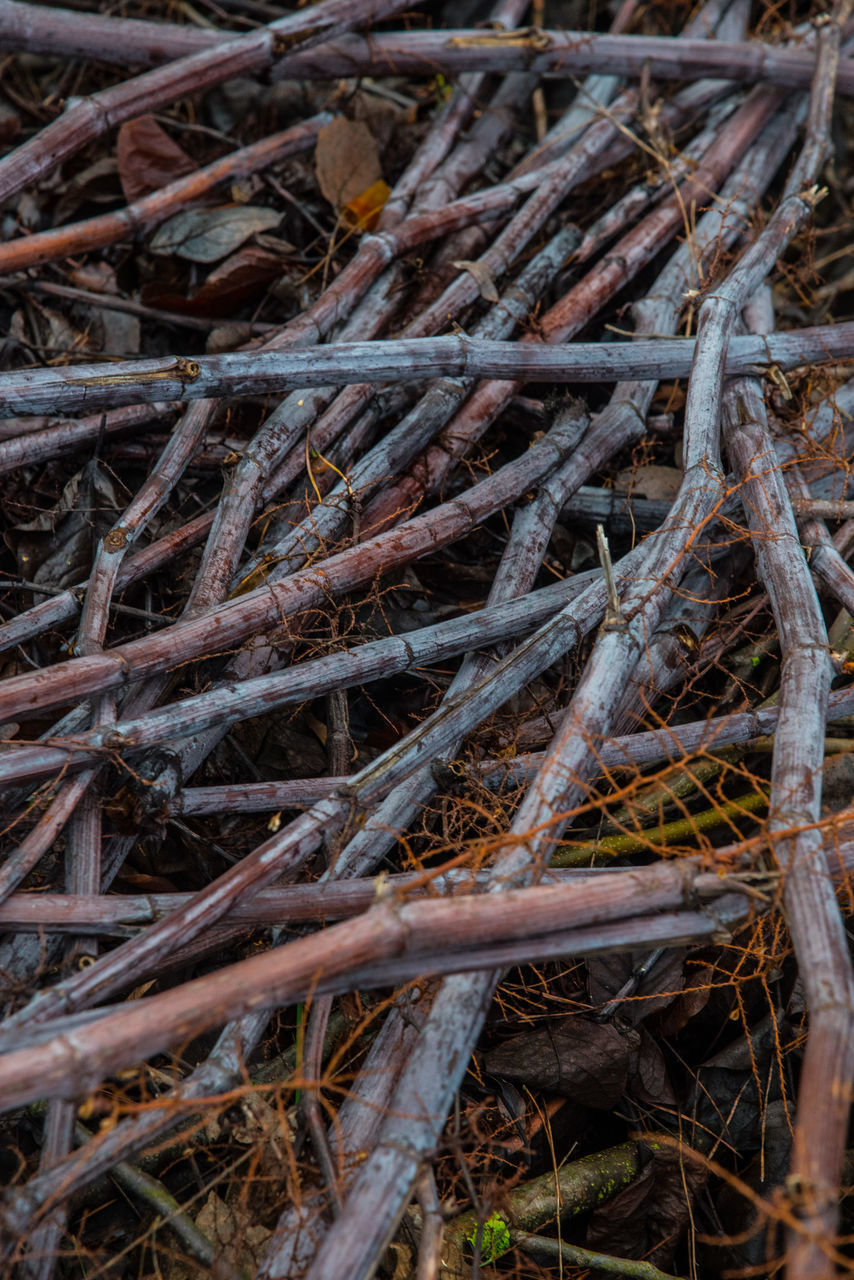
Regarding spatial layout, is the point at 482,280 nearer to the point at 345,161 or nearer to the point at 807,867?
the point at 345,161

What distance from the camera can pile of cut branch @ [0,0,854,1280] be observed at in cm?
140

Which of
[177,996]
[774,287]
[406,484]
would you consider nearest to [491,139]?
[774,287]

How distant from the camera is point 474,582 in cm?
242

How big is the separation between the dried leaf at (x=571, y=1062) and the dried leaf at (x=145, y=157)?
255cm

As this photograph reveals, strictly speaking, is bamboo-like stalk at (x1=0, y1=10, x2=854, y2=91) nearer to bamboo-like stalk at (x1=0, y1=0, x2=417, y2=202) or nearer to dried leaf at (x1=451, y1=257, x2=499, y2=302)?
A: bamboo-like stalk at (x1=0, y1=0, x2=417, y2=202)

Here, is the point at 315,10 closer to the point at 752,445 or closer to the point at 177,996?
the point at 752,445

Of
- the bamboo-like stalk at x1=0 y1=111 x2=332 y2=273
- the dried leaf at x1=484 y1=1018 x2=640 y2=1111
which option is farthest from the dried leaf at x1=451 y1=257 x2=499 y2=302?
the dried leaf at x1=484 y1=1018 x2=640 y2=1111

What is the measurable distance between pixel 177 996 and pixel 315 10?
2.72 m

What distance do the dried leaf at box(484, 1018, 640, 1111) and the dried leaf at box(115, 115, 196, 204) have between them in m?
2.55

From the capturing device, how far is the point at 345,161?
284cm

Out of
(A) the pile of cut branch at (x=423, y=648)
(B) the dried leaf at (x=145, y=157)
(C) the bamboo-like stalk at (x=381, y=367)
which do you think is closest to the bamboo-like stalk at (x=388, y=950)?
(A) the pile of cut branch at (x=423, y=648)

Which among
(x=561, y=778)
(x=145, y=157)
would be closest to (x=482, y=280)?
(x=145, y=157)

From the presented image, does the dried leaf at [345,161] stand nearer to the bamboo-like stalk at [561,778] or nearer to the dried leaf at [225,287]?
the dried leaf at [225,287]

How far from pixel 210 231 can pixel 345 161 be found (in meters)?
0.49
